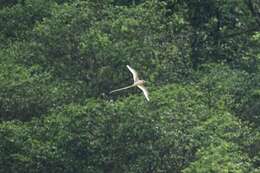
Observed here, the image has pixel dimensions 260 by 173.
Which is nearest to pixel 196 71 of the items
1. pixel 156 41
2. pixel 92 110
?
pixel 156 41

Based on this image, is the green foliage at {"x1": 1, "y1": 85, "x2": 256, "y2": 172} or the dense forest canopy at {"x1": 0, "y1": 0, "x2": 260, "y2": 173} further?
the dense forest canopy at {"x1": 0, "y1": 0, "x2": 260, "y2": 173}

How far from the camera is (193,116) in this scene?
18516mm

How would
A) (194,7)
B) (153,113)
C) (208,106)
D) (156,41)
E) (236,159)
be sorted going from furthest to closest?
(194,7) < (156,41) < (208,106) < (153,113) < (236,159)

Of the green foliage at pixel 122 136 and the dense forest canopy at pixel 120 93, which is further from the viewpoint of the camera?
the dense forest canopy at pixel 120 93

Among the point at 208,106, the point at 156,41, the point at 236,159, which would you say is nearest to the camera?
the point at 236,159

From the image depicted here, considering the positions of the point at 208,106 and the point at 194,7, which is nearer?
the point at 208,106

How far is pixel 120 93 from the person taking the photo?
67.1 ft

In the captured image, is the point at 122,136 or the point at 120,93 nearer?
the point at 122,136

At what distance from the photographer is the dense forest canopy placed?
1808 centimetres

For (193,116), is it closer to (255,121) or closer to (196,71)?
(255,121)

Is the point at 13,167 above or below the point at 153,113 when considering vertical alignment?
below

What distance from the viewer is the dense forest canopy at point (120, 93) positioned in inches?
712

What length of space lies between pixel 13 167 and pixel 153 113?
2870 millimetres

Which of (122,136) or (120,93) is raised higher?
(122,136)
